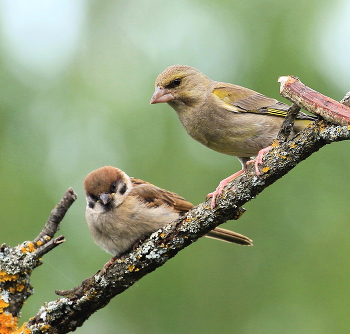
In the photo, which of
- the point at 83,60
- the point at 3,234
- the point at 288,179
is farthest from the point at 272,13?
the point at 3,234

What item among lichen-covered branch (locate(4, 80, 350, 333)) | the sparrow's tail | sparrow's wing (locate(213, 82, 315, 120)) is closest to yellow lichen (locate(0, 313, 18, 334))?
lichen-covered branch (locate(4, 80, 350, 333))

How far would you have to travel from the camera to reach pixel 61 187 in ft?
30.6

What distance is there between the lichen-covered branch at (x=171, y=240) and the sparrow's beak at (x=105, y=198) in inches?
44.1

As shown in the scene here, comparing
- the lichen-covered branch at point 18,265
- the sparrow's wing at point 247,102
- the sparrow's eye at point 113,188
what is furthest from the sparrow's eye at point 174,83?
the lichen-covered branch at point 18,265

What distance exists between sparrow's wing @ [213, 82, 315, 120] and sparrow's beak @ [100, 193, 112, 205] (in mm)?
1596

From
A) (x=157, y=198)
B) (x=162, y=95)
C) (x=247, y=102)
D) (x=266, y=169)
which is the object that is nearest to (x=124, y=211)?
(x=157, y=198)

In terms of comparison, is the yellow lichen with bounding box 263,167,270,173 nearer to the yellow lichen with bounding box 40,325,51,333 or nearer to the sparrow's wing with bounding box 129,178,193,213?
the sparrow's wing with bounding box 129,178,193,213

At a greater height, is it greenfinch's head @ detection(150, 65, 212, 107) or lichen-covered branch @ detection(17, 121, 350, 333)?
greenfinch's head @ detection(150, 65, 212, 107)

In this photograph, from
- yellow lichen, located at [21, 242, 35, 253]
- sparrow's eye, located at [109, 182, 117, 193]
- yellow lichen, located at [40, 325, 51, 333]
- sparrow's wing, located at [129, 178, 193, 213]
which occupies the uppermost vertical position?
sparrow's wing, located at [129, 178, 193, 213]

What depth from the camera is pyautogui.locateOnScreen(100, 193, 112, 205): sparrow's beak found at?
5.57 metres

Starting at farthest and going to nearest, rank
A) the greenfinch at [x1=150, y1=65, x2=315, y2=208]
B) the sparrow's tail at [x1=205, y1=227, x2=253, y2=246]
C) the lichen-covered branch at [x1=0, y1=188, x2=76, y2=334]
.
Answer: the sparrow's tail at [x1=205, y1=227, x2=253, y2=246] < the greenfinch at [x1=150, y1=65, x2=315, y2=208] < the lichen-covered branch at [x1=0, y1=188, x2=76, y2=334]

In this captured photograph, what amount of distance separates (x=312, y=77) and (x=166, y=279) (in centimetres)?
407

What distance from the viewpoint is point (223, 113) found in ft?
18.5

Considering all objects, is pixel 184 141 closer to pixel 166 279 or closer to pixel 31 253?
pixel 166 279
